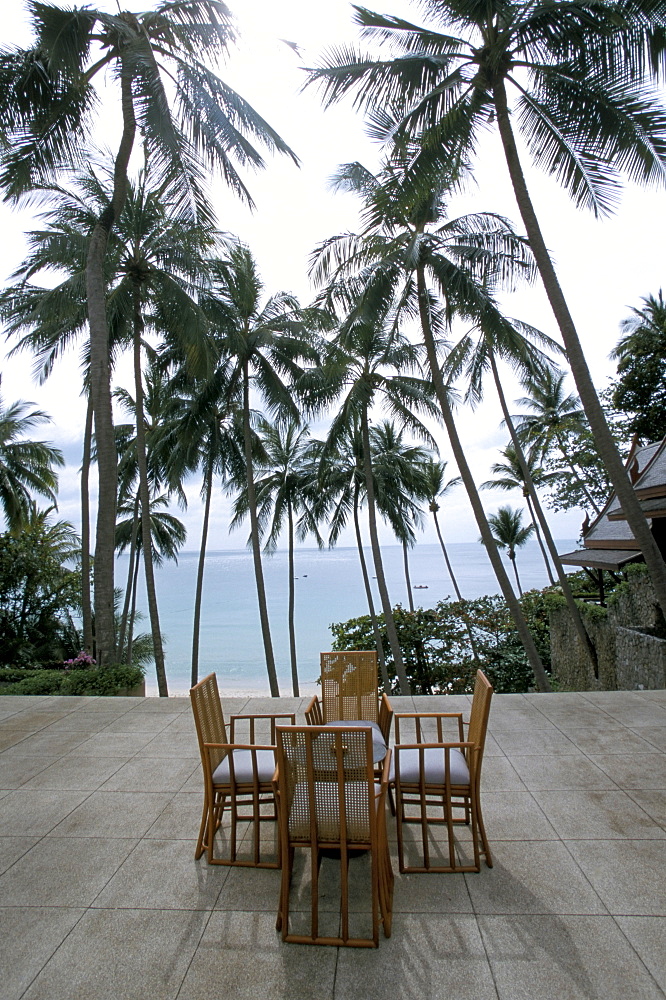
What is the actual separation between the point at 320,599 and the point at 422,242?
2419 inches

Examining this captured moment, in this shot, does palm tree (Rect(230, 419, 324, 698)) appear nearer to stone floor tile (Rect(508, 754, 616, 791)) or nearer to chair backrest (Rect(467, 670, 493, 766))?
stone floor tile (Rect(508, 754, 616, 791))

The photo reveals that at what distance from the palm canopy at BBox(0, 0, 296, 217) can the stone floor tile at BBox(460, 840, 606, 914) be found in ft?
26.4

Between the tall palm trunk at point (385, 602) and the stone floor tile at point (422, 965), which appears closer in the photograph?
the stone floor tile at point (422, 965)

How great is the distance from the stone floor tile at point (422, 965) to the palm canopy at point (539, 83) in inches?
297

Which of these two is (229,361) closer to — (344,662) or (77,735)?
(77,735)

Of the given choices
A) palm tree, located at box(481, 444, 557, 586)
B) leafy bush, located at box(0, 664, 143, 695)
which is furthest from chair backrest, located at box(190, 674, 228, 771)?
palm tree, located at box(481, 444, 557, 586)

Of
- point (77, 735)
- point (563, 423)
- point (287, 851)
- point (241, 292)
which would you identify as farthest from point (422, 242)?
point (563, 423)

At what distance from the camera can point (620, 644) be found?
10289 mm

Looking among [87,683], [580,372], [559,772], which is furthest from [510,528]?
[559,772]

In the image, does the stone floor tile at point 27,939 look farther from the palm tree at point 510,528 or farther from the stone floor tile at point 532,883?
the palm tree at point 510,528

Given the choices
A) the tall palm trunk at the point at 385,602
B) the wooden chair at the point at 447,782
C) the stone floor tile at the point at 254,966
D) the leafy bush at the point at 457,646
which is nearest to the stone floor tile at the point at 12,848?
the stone floor tile at the point at 254,966

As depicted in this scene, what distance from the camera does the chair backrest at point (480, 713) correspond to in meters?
2.84

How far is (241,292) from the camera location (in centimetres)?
1322

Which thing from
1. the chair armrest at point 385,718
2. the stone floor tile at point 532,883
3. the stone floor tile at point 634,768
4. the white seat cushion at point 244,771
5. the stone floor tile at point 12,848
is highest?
the chair armrest at point 385,718
